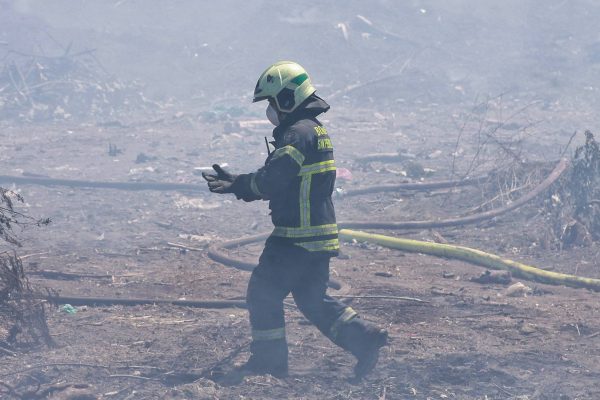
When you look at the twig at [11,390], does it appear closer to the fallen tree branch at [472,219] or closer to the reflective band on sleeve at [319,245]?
the reflective band on sleeve at [319,245]

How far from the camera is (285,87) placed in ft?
14.6

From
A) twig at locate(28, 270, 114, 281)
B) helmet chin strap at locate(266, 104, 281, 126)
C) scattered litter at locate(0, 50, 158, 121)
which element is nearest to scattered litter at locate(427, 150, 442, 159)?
twig at locate(28, 270, 114, 281)

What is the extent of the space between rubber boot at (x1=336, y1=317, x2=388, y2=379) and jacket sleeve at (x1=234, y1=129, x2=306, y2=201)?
102cm

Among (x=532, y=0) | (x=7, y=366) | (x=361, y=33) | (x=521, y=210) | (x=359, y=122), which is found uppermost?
(x=532, y=0)

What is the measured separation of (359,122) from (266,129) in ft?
8.57

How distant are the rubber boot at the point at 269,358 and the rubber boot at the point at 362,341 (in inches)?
15.0

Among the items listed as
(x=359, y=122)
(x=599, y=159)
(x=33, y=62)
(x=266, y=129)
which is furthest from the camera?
(x=33, y=62)

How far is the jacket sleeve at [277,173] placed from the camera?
14.0 feet

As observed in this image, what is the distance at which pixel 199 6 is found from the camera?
3089 cm

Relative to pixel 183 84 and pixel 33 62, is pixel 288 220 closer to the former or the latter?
pixel 33 62

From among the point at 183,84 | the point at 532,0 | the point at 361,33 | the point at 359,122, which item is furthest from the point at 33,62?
the point at 532,0

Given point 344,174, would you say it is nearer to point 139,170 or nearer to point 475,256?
point 139,170

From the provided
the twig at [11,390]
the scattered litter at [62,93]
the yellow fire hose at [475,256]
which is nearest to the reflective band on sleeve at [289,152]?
the twig at [11,390]

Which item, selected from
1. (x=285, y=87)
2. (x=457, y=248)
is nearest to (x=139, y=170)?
(x=457, y=248)
